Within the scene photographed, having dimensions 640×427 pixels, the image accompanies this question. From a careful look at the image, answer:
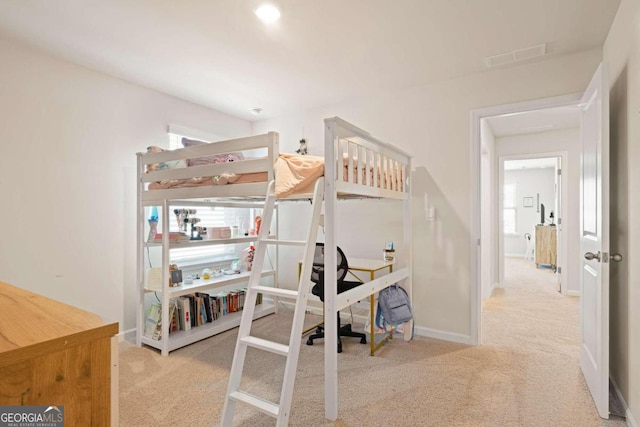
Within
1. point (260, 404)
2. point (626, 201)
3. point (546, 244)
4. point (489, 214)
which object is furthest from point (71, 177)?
point (546, 244)

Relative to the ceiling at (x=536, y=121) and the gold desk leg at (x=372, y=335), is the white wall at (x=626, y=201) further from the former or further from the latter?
the ceiling at (x=536, y=121)

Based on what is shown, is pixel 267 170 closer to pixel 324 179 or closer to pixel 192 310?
pixel 324 179

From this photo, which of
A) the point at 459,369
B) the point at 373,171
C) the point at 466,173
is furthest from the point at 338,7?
the point at 459,369

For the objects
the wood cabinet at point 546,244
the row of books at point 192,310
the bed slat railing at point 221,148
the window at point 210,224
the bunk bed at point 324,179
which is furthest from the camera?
the wood cabinet at point 546,244

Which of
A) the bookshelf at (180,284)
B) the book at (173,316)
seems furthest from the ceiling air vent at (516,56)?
the book at (173,316)

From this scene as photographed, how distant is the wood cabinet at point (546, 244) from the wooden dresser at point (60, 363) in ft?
26.0

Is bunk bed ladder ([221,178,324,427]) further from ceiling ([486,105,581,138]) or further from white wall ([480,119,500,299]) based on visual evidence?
white wall ([480,119,500,299])

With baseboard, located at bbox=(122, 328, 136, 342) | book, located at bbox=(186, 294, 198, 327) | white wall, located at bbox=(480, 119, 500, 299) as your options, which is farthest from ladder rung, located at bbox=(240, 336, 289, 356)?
white wall, located at bbox=(480, 119, 500, 299)

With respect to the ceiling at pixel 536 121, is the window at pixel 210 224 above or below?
below

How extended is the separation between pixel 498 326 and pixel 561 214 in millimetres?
2551

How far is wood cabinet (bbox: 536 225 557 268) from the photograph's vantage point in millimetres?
6805

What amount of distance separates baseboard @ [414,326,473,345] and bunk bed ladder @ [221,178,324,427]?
177cm

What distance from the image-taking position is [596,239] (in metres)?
2.00

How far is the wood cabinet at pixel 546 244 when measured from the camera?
680cm
